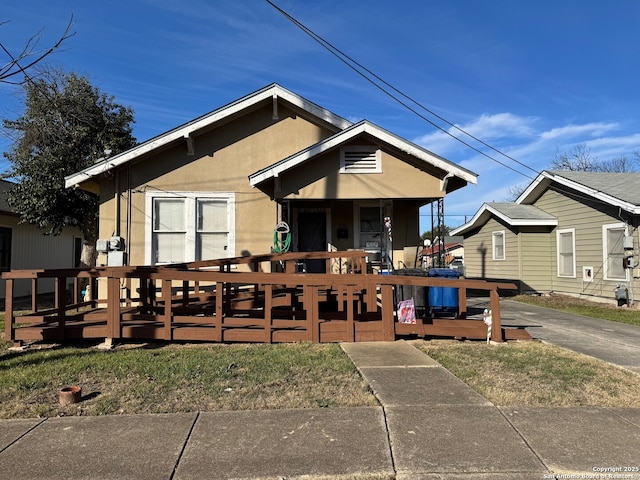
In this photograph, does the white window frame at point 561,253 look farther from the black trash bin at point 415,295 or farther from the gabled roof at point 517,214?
the black trash bin at point 415,295

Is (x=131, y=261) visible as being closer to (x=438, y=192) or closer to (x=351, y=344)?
(x=351, y=344)

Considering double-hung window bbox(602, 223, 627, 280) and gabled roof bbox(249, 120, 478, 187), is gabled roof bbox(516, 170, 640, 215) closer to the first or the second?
double-hung window bbox(602, 223, 627, 280)

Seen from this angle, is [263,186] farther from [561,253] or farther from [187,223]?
[561,253]

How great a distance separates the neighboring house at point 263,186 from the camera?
10.3 m

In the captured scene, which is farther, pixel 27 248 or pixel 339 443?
pixel 27 248

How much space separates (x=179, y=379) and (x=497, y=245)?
16339 mm

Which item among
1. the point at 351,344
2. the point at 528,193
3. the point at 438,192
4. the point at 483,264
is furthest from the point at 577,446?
the point at 483,264

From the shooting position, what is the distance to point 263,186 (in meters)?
10.4

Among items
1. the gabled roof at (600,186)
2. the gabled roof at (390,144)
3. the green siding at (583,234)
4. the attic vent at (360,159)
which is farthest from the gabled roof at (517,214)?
the attic vent at (360,159)

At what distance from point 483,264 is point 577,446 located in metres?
17.3

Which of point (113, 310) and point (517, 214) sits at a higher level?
point (517, 214)

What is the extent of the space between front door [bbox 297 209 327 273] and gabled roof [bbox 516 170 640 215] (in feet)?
26.3

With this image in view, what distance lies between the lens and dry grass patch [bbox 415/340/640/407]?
4668 millimetres

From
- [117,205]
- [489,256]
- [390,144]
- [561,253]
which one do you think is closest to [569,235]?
[561,253]
